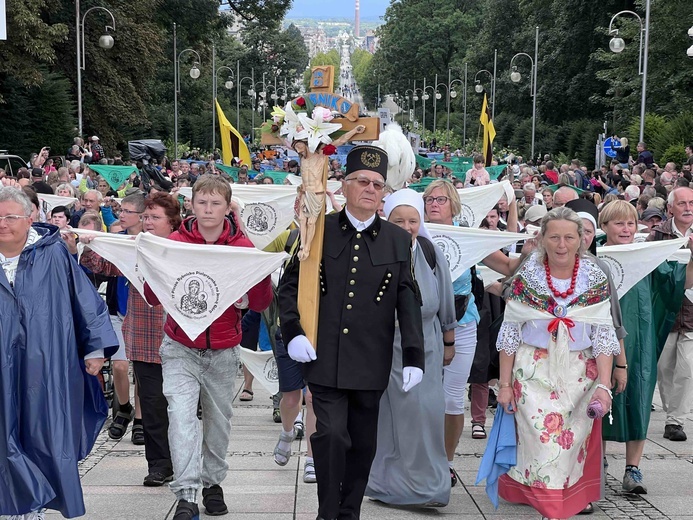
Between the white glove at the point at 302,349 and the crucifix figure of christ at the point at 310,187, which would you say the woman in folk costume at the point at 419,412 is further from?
the white glove at the point at 302,349

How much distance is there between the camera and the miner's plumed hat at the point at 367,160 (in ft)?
19.1

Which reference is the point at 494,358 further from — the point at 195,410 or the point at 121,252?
the point at 121,252

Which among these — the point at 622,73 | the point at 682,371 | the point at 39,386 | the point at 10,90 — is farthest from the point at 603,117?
the point at 39,386

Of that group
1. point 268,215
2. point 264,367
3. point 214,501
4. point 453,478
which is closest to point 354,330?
point 214,501

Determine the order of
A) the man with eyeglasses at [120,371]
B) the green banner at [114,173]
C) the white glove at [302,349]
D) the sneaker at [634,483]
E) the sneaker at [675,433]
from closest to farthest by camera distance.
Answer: the white glove at [302,349], the sneaker at [634,483], the man with eyeglasses at [120,371], the sneaker at [675,433], the green banner at [114,173]

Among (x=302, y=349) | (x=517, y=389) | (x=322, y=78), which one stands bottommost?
(x=517, y=389)

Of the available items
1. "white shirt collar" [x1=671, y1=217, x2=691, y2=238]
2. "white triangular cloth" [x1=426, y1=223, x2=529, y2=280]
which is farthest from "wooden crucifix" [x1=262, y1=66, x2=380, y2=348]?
"white shirt collar" [x1=671, y1=217, x2=691, y2=238]

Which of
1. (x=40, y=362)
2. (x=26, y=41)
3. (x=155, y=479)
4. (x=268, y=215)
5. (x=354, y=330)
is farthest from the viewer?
(x=26, y=41)

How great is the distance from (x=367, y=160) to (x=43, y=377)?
1.90m

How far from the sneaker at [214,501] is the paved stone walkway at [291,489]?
0.06m

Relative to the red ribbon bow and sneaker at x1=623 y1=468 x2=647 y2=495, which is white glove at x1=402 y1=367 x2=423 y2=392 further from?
sneaker at x1=623 y1=468 x2=647 y2=495

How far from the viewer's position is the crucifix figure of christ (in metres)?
5.66

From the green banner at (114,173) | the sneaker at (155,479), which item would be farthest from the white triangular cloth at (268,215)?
the green banner at (114,173)

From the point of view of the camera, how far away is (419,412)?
6.46 metres
